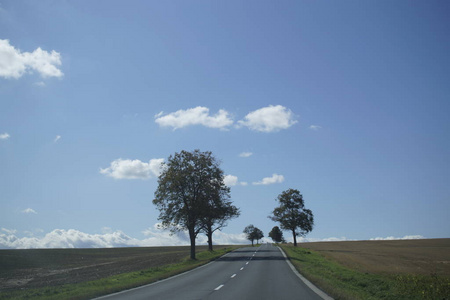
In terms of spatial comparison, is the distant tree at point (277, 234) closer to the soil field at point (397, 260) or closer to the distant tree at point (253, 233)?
the distant tree at point (253, 233)

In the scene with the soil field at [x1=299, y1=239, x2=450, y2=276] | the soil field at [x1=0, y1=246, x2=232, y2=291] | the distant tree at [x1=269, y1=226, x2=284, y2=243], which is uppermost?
the distant tree at [x1=269, y1=226, x2=284, y2=243]

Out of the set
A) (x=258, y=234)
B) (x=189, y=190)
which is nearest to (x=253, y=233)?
(x=258, y=234)

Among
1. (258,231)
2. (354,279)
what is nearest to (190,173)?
(354,279)

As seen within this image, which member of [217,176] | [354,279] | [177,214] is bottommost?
[354,279]

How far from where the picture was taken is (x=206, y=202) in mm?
44500

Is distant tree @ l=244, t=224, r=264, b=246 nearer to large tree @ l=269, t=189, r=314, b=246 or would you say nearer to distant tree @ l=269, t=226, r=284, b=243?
distant tree @ l=269, t=226, r=284, b=243

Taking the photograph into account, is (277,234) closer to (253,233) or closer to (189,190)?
(253,233)

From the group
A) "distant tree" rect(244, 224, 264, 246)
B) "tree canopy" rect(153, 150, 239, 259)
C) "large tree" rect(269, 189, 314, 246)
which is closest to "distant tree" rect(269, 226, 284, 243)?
"distant tree" rect(244, 224, 264, 246)

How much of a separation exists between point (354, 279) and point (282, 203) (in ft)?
184

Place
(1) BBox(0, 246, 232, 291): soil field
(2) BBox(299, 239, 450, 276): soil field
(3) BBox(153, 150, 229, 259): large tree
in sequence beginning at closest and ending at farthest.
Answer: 1. (1) BBox(0, 246, 232, 291): soil field
2. (2) BBox(299, 239, 450, 276): soil field
3. (3) BBox(153, 150, 229, 259): large tree

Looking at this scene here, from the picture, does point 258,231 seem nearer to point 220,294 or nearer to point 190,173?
point 190,173

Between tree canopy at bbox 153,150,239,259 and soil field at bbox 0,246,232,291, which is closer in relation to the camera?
soil field at bbox 0,246,232,291

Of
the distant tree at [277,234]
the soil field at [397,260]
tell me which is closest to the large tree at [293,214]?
the soil field at [397,260]

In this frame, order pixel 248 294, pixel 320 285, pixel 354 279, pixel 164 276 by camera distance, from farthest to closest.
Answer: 1. pixel 164 276
2. pixel 354 279
3. pixel 320 285
4. pixel 248 294
